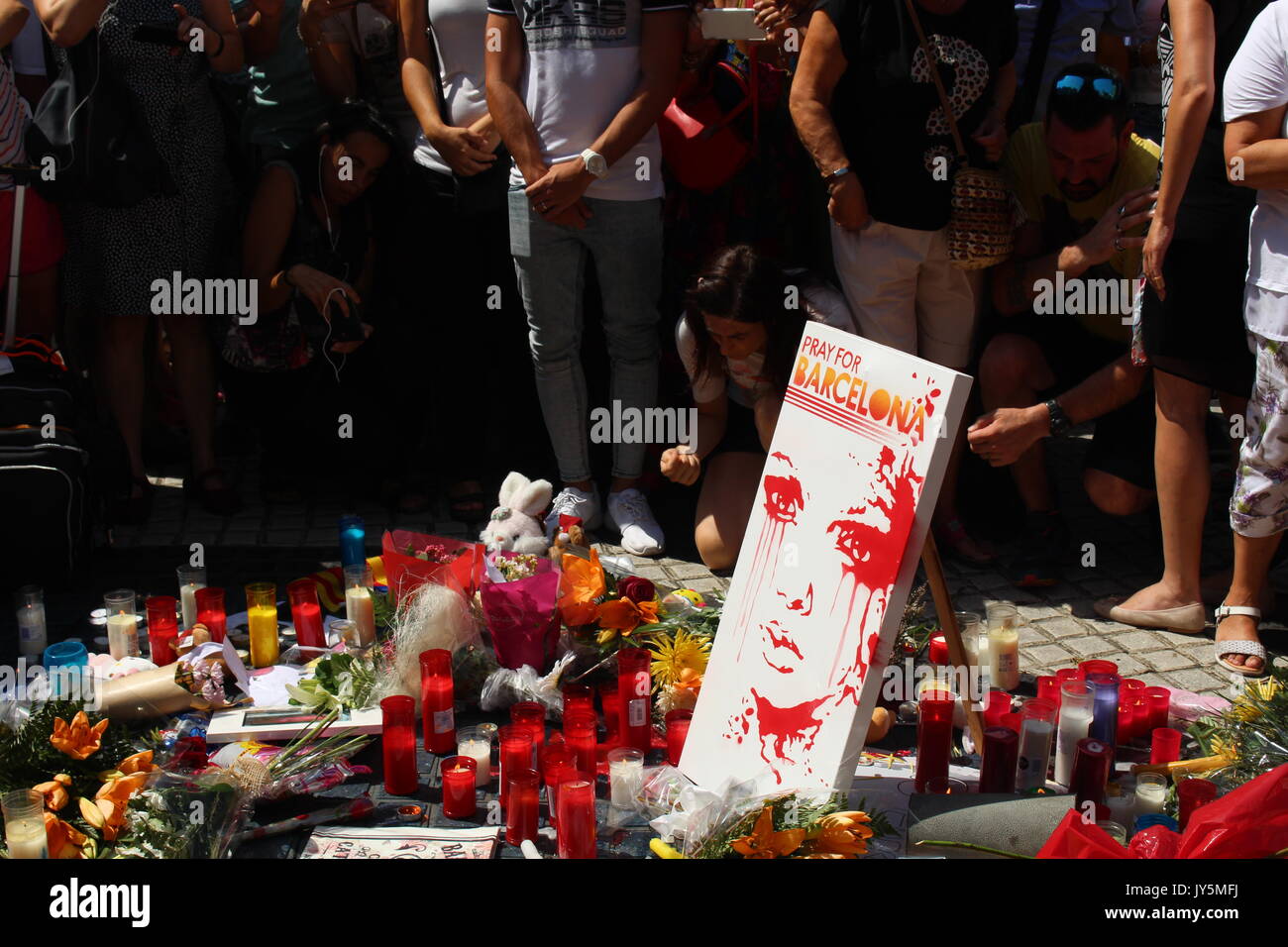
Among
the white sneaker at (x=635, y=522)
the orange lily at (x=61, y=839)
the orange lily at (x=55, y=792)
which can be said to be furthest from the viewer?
the white sneaker at (x=635, y=522)

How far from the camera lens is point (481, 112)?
17.1ft

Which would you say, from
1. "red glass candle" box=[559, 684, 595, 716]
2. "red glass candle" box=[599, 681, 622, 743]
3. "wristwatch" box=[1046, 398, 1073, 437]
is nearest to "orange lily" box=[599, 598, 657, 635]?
"red glass candle" box=[599, 681, 622, 743]

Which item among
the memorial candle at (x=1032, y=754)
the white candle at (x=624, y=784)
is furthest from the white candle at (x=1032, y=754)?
the white candle at (x=624, y=784)

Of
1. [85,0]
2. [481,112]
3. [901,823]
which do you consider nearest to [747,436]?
[481,112]

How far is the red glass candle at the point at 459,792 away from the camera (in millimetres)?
3295

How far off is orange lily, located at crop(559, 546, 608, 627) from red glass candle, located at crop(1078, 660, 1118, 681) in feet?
4.65

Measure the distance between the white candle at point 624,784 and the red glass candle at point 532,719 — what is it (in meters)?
0.21

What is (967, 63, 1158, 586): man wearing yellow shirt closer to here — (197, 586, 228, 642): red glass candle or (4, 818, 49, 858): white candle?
(197, 586, 228, 642): red glass candle

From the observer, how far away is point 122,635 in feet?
13.4

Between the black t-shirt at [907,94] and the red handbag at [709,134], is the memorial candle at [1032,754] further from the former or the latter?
the red handbag at [709,134]

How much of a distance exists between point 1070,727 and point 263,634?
2.35m

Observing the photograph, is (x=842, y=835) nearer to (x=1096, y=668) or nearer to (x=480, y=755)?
(x=480, y=755)

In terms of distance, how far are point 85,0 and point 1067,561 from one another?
4088 millimetres

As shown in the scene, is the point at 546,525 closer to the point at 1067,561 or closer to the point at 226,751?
the point at 226,751
